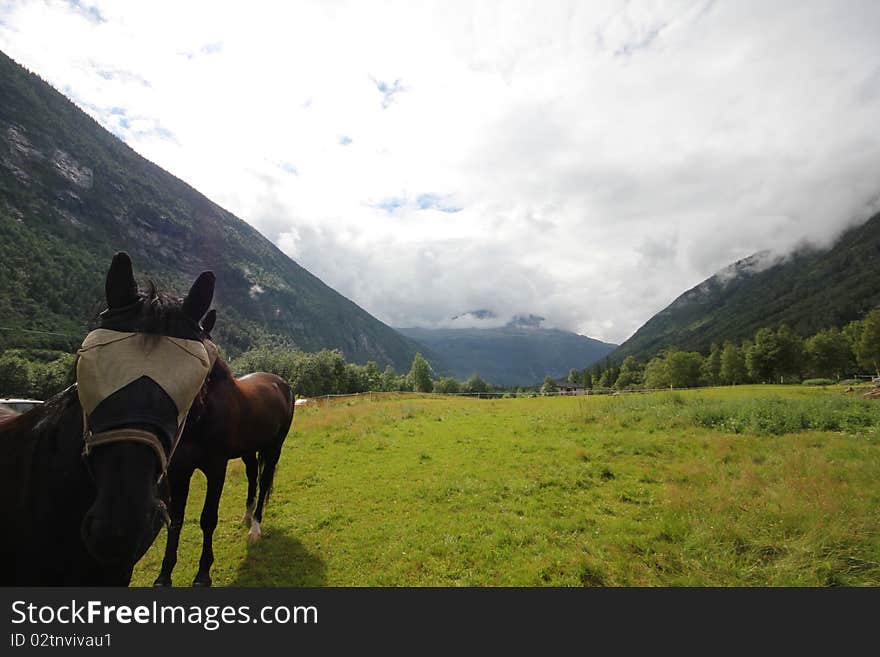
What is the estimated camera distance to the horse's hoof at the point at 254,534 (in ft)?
22.9

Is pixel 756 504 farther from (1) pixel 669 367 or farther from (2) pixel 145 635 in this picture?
(1) pixel 669 367

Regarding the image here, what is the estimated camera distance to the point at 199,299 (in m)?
2.58

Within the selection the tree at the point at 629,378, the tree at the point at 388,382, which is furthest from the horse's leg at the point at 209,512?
the tree at the point at 629,378

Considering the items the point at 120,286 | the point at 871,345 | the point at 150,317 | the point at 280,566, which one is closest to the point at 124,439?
the point at 150,317

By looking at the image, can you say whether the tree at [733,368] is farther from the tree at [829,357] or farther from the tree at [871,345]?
the tree at [871,345]

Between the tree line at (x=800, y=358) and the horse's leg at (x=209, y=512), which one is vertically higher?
the tree line at (x=800, y=358)

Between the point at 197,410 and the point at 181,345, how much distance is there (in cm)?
99

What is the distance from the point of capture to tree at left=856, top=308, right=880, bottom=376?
56.6 metres

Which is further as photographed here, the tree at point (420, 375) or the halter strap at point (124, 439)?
the tree at point (420, 375)

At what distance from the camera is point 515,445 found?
1440 centimetres

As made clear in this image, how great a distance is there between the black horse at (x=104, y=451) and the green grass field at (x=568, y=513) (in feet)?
14.2

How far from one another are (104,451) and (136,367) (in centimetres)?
47

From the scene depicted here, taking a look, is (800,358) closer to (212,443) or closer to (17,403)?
(212,443)

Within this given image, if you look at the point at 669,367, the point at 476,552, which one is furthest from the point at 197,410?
the point at 669,367
